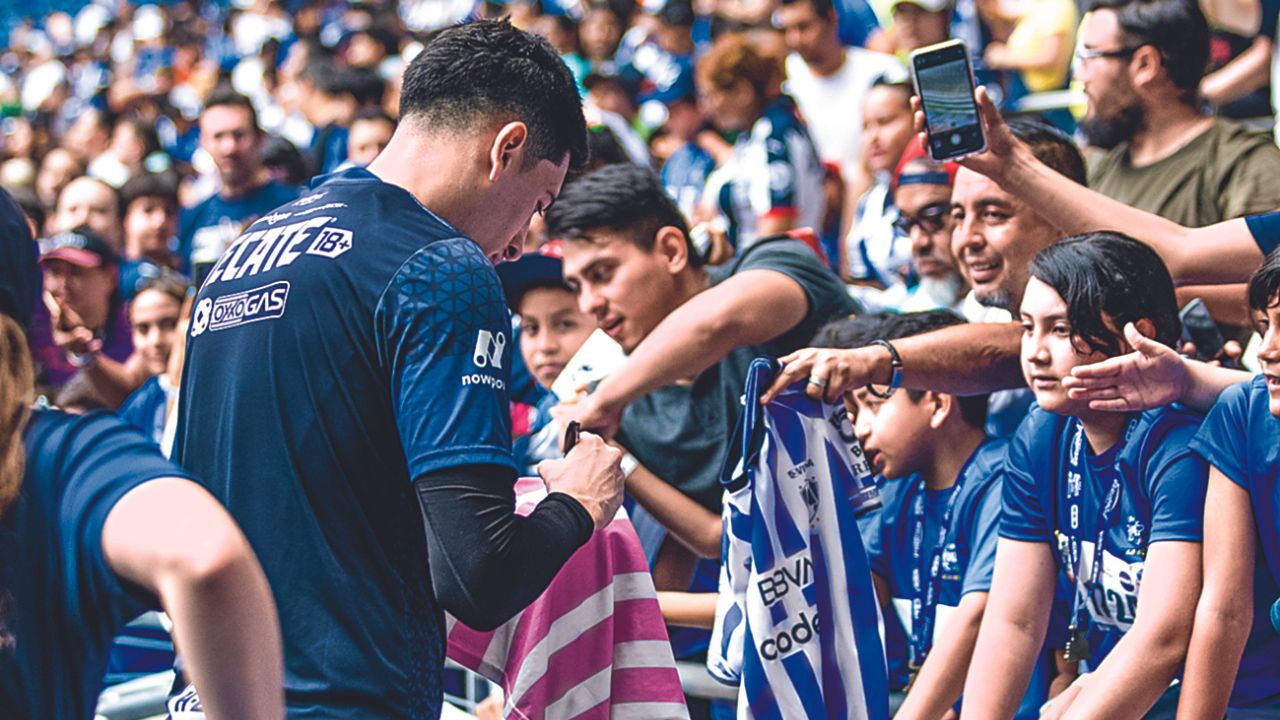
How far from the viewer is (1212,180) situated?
14.3ft

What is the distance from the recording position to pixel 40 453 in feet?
5.82

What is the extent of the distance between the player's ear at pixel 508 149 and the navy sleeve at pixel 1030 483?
135 centimetres

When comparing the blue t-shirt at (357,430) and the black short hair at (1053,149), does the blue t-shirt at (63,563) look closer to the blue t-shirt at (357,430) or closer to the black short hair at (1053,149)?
the blue t-shirt at (357,430)

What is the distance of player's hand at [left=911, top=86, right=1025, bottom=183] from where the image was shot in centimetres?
337

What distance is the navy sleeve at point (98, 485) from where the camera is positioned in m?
1.69

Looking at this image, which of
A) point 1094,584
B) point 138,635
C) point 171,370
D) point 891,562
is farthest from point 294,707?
point 171,370

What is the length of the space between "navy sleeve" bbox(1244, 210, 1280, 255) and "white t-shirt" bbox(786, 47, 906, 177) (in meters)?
4.34

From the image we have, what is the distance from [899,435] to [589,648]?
1.24 m

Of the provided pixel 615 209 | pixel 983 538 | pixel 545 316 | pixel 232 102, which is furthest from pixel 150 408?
pixel 983 538

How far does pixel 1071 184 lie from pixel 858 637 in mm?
1124

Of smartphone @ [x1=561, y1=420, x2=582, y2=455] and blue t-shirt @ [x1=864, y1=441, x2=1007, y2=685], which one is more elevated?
smartphone @ [x1=561, y1=420, x2=582, y2=455]

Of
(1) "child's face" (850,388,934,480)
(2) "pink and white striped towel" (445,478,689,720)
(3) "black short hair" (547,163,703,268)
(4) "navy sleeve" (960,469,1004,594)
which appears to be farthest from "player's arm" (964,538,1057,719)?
(3) "black short hair" (547,163,703,268)

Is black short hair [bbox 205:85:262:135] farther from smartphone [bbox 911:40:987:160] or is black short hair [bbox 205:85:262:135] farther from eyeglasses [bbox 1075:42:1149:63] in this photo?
smartphone [bbox 911:40:987:160]

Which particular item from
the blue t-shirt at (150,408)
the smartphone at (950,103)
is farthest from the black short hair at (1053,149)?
the blue t-shirt at (150,408)
